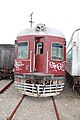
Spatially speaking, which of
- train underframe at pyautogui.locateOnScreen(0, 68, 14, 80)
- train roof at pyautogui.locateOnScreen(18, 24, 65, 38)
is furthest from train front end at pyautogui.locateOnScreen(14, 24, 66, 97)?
train underframe at pyautogui.locateOnScreen(0, 68, 14, 80)

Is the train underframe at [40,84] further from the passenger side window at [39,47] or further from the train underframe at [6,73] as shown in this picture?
the train underframe at [6,73]

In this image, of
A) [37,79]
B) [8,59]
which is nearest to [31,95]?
[37,79]

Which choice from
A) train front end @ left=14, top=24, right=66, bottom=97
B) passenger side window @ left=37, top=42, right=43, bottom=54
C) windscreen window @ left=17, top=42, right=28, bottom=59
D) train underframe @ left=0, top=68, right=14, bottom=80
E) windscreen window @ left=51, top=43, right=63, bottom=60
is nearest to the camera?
train front end @ left=14, top=24, right=66, bottom=97

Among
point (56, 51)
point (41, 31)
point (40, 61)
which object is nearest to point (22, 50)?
point (40, 61)

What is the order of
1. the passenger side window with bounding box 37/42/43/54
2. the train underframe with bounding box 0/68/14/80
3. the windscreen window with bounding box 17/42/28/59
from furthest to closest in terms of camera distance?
1. the train underframe with bounding box 0/68/14/80
2. the passenger side window with bounding box 37/42/43/54
3. the windscreen window with bounding box 17/42/28/59

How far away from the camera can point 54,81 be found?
9812 mm

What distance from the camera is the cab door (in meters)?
10.1

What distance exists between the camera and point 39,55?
1024 cm

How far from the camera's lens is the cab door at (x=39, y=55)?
397 inches

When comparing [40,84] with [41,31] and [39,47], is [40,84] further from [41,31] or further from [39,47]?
[41,31]

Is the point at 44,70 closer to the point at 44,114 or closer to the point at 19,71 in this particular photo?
the point at 19,71

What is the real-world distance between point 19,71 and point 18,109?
282 centimetres

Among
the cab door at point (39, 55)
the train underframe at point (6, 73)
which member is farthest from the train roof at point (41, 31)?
the train underframe at point (6, 73)

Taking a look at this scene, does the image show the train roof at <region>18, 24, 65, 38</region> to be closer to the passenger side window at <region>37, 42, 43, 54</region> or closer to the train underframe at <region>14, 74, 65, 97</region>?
the passenger side window at <region>37, 42, 43, 54</region>
